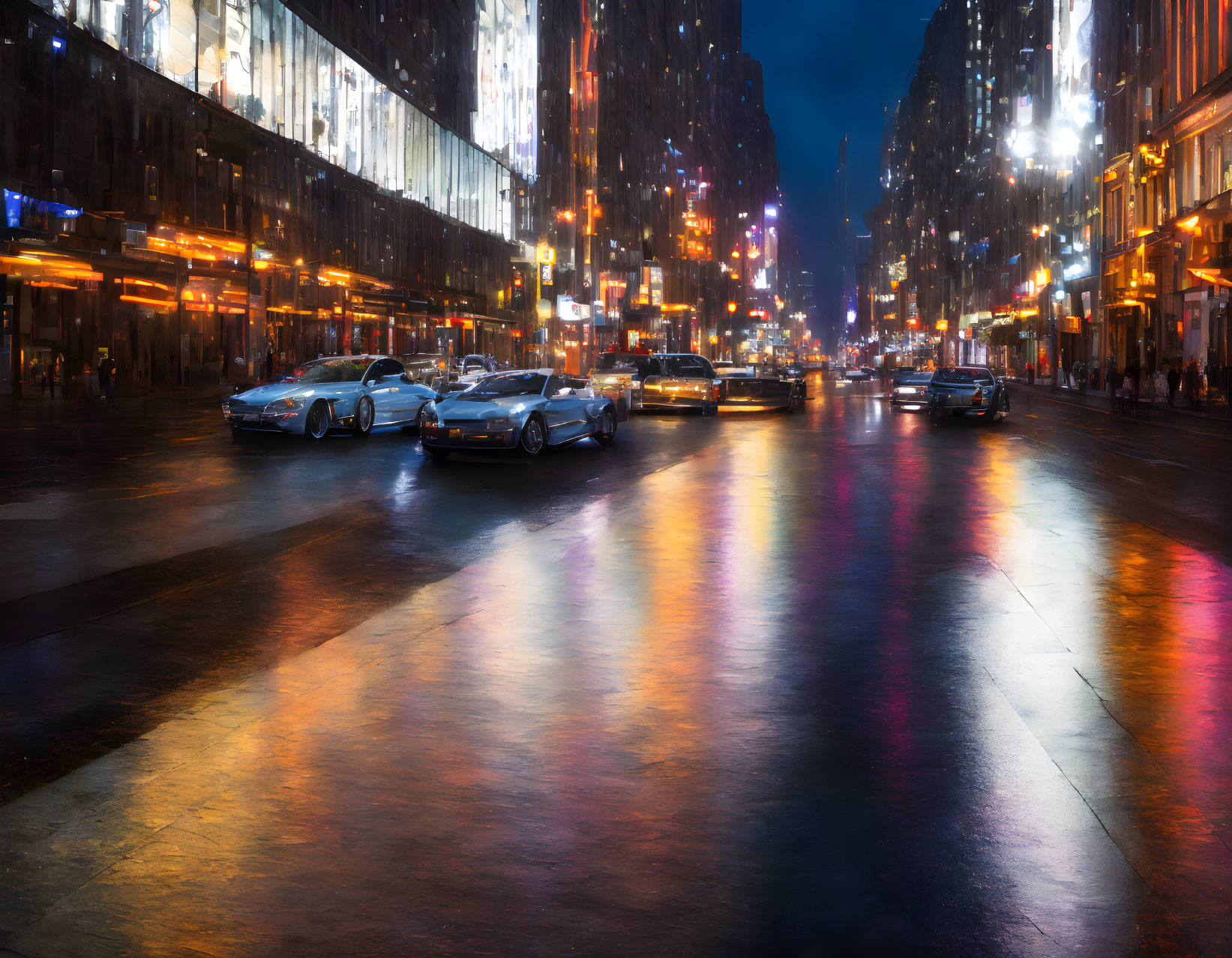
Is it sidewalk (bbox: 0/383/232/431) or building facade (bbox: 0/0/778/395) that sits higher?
building facade (bbox: 0/0/778/395)

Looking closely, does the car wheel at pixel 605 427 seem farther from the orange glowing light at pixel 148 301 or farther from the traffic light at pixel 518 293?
the traffic light at pixel 518 293

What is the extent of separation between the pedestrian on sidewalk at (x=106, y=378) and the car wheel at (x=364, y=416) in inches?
553

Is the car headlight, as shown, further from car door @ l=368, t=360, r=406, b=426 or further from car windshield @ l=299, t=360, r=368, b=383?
car door @ l=368, t=360, r=406, b=426

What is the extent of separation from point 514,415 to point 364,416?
619cm

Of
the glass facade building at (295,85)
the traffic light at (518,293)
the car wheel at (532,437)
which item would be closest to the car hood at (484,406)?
the car wheel at (532,437)

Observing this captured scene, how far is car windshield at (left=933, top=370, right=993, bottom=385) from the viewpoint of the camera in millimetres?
40203

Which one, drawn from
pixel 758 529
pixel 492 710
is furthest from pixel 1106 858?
pixel 758 529

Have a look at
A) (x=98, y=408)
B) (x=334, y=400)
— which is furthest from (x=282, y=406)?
(x=98, y=408)

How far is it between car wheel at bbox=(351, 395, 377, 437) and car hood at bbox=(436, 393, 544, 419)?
4632 millimetres

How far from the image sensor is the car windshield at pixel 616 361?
141ft

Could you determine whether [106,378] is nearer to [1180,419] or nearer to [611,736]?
[1180,419]

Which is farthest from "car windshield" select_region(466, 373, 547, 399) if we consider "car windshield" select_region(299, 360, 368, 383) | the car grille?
"car windshield" select_region(299, 360, 368, 383)

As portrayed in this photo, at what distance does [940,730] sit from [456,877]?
281 cm

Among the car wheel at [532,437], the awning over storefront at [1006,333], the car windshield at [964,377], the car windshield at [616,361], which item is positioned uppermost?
the awning over storefront at [1006,333]
